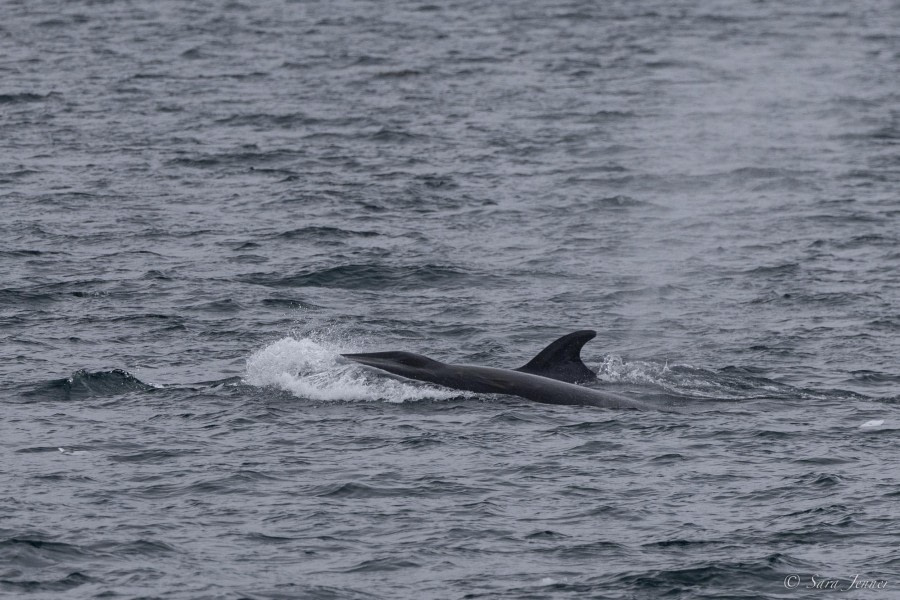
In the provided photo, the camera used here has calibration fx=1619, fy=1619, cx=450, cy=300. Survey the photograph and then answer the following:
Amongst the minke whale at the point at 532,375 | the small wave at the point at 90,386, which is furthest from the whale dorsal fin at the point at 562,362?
the small wave at the point at 90,386

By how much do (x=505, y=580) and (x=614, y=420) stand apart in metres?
6.65

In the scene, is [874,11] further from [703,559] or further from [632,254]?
[703,559]

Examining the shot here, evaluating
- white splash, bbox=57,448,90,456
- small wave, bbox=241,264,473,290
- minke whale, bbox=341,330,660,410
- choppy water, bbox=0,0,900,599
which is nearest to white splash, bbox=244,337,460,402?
choppy water, bbox=0,0,900,599

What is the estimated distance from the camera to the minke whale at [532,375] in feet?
82.8

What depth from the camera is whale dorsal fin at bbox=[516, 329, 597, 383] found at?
2581 centimetres

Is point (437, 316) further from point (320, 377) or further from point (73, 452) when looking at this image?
point (73, 452)

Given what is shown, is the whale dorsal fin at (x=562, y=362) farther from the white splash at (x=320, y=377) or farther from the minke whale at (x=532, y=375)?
the white splash at (x=320, y=377)

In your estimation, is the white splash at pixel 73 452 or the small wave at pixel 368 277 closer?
the white splash at pixel 73 452

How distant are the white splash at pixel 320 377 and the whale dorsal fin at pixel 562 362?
5.14ft

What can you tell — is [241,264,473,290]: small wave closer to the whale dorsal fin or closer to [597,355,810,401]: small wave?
[597,355,810,401]: small wave

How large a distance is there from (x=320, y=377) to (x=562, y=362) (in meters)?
3.88

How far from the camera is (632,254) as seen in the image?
3656 cm

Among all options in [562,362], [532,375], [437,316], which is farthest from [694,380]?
[437,316]

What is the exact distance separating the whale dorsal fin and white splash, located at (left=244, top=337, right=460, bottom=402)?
1566mm
